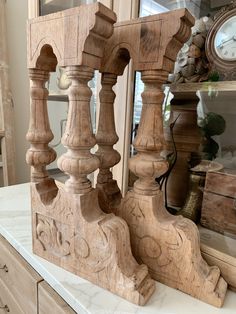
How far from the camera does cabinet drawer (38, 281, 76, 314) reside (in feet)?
1.49

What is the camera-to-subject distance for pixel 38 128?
0.52 metres

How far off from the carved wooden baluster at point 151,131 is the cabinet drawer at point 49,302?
0.28m

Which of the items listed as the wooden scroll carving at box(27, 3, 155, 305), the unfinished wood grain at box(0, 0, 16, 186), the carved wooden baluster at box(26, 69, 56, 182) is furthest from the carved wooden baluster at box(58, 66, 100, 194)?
the unfinished wood grain at box(0, 0, 16, 186)

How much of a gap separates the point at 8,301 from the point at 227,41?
825 millimetres

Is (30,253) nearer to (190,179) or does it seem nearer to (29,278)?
(29,278)

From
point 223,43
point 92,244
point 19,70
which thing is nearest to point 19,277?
point 92,244

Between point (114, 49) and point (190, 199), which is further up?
point (114, 49)

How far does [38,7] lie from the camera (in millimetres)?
860

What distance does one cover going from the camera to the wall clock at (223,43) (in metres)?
0.48

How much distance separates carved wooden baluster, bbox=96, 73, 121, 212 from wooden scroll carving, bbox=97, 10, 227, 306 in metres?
0.02

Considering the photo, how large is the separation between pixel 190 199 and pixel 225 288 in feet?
0.63

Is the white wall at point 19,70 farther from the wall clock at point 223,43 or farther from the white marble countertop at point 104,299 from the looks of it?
the wall clock at point 223,43

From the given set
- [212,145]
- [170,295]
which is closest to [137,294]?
[170,295]

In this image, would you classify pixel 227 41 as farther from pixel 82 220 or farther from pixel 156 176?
pixel 82 220
